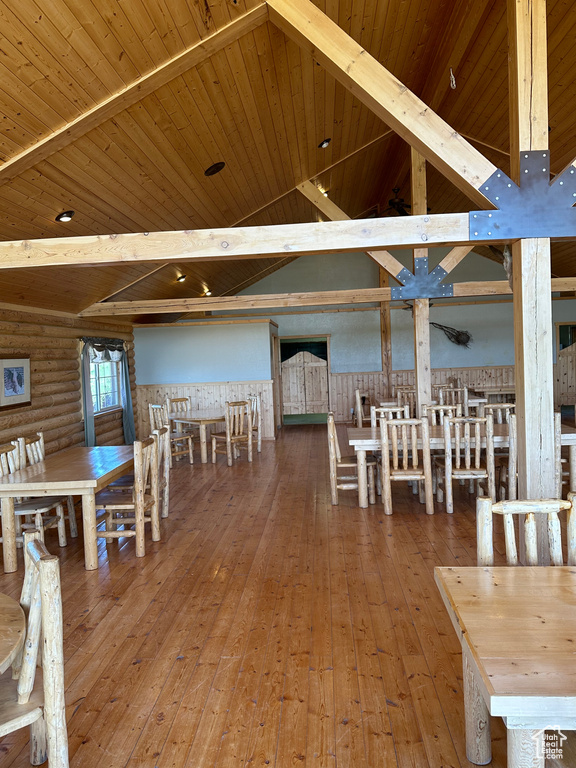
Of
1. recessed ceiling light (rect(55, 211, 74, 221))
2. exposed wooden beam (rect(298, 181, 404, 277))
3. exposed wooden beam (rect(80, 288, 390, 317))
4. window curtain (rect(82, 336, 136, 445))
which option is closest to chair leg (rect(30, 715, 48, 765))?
recessed ceiling light (rect(55, 211, 74, 221))

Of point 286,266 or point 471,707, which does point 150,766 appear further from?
point 286,266

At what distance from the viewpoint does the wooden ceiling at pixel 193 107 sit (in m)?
3.34

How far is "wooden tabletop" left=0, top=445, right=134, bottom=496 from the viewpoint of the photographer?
3.88 metres

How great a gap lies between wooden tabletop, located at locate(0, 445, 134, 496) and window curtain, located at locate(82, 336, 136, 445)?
11.1 feet

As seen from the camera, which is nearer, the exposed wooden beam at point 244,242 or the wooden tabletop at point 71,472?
the exposed wooden beam at point 244,242

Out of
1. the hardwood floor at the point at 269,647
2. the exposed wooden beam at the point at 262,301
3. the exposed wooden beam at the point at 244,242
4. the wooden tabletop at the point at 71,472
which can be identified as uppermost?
the exposed wooden beam at the point at 262,301

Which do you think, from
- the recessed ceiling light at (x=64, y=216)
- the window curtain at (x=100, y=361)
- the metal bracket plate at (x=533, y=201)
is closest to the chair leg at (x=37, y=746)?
the metal bracket plate at (x=533, y=201)

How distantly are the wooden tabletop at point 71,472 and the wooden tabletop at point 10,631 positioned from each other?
6.56ft

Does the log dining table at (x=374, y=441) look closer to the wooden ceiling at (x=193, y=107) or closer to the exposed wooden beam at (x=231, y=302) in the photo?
the wooden ceiling at (x=193, y=107)

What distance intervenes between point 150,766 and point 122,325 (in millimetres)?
9005

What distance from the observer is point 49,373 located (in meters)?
7.48

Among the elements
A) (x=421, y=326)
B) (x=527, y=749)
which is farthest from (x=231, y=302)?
A: (x=527, y=749)

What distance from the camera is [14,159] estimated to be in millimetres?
3793

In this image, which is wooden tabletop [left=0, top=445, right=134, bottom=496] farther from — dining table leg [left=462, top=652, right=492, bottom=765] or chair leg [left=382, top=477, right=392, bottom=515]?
dining table leg [left=462, top=652, right=492, bottom=765]
